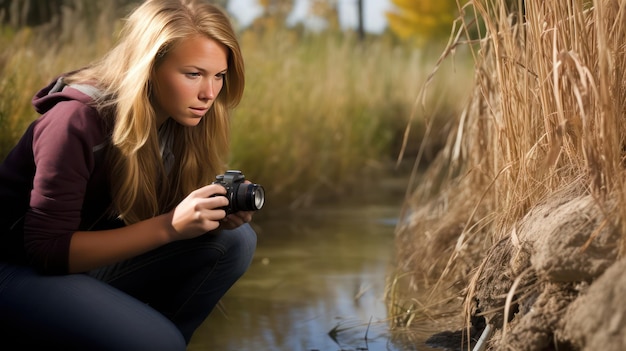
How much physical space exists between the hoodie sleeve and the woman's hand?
0.22 meters

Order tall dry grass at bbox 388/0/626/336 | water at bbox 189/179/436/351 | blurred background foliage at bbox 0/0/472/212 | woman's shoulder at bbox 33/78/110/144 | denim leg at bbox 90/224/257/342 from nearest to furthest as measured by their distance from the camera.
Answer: tall dry grass at bbox 388/0/626/336
woman's shoulder at bbox 33/78/110/144
denim leg at bbox 90/224/257/342
water at bbox 189/179/436/351
blurred background foliage at bbox 0/0/472/212

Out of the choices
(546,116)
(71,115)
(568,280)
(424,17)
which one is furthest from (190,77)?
(424,17)

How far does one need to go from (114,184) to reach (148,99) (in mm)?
221

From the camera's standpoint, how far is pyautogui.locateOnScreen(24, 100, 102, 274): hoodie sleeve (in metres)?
2.02

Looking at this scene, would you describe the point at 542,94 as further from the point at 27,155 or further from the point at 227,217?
the point at 27,155

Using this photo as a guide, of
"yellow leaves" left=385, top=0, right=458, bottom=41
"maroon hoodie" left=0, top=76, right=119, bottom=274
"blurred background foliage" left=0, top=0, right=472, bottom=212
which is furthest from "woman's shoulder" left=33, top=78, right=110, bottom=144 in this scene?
"yellow leaves" left=385, top=0, right=458, bottom=41

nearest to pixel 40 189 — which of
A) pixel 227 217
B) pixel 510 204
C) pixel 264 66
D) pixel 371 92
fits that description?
pixel 227 217

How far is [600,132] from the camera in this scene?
1973 mm

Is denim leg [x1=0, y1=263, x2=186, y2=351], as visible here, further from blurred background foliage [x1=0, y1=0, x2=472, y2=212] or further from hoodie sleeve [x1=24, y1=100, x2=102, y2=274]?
blurred background foliage [x1=0, y1=0, x2=472, y2=212]

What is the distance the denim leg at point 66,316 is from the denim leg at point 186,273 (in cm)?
27

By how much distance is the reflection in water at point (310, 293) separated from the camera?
112 inches

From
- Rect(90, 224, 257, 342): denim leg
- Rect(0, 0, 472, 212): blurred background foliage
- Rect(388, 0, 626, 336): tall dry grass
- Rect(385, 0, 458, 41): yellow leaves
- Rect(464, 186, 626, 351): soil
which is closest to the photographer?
Rect(464, 186, 626, 351): soil

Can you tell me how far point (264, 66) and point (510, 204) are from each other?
377cm

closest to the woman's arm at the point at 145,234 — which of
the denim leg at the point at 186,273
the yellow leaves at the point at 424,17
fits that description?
the denim leg at the point at 186,273
